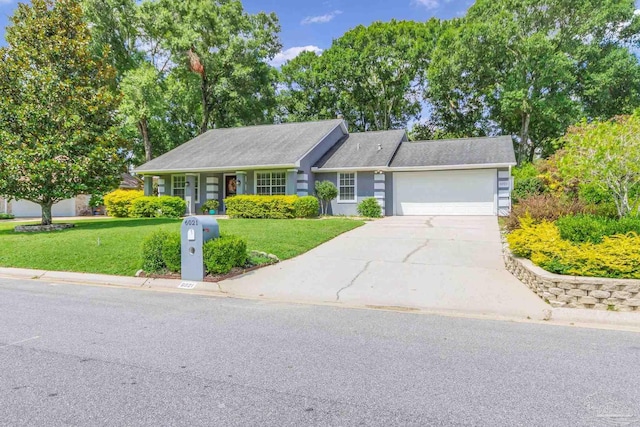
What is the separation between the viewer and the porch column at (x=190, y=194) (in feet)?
72.5

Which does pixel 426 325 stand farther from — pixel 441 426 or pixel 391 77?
pixel 391 77

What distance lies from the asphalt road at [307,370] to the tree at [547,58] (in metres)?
26.6

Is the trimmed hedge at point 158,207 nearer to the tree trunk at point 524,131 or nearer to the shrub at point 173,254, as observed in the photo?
the shrub at point 173,254

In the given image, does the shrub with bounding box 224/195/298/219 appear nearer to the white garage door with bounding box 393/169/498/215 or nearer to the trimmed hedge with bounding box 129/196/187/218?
the trimmed hedge with bounding box 129/196/187/218

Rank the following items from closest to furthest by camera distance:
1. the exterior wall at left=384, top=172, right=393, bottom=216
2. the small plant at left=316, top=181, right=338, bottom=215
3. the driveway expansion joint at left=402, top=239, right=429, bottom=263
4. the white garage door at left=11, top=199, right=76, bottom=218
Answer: the driveway expansion joint at left=402, top=239, right=429, bottom=263
the small plant at left=316, top=181, right=338, bottom=215
the exterior wall at left=384, top=172, right=393, bottom=216
the white garage door at left=11, top=199, right=76, bottom=218

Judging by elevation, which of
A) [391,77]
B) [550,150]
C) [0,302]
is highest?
[391,77]

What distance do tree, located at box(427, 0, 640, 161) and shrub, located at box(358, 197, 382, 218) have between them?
15114 millimetres

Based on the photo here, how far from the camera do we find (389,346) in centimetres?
453

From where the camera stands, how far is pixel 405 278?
25.7ft

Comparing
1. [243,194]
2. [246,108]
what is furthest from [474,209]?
[246,108]

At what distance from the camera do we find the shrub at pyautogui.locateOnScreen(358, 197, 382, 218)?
19.1m

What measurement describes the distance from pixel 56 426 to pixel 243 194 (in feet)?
58.7

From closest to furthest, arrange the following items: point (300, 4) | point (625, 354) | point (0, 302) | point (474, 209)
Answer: point (625, 354)
point (0, 302)
point (474, 209)
point (300, 4)

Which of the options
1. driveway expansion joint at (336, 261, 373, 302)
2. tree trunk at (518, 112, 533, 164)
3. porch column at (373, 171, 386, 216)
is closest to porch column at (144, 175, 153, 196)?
porch column at (373, 171, 386, 216)
